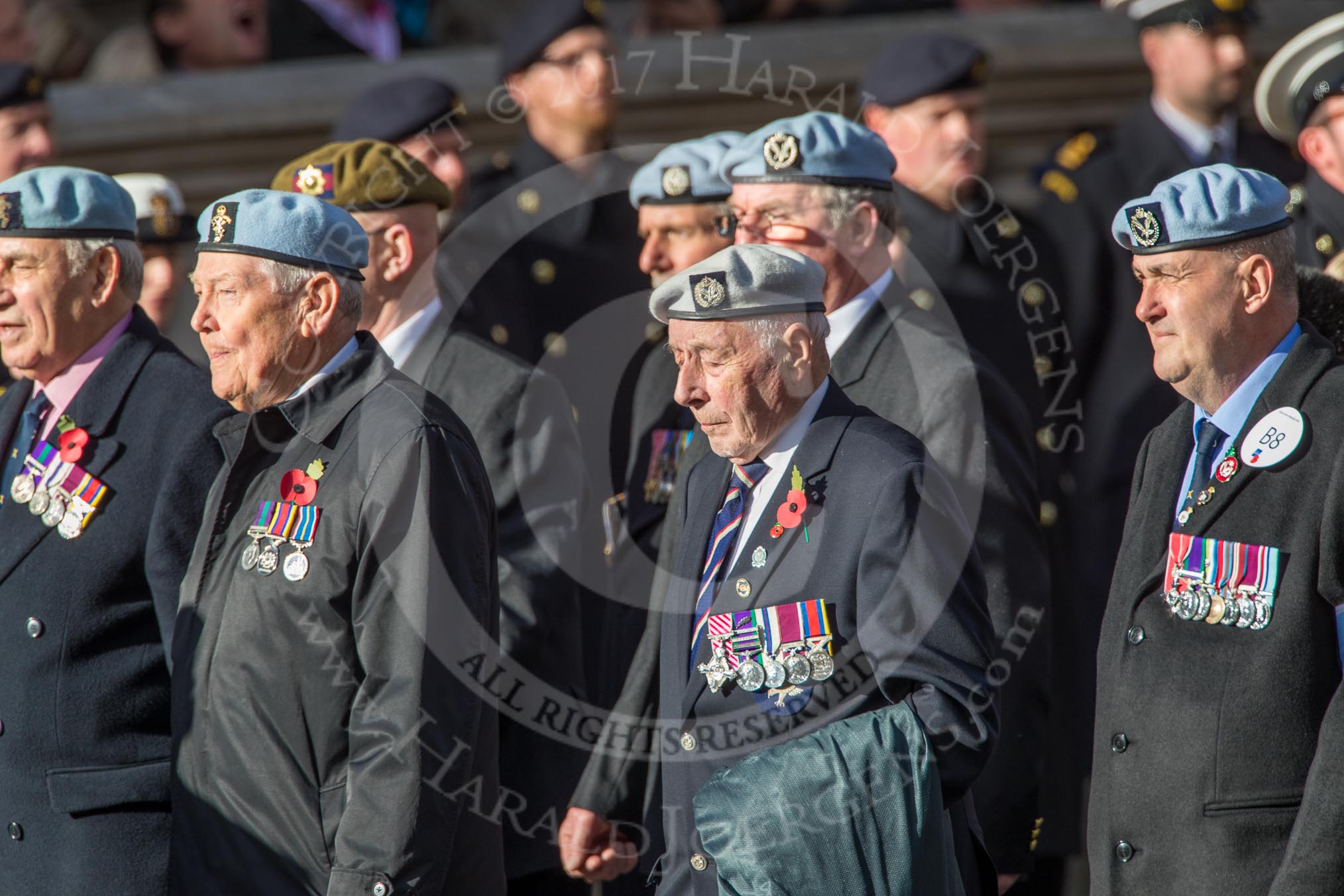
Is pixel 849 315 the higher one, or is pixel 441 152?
pixel 441 152

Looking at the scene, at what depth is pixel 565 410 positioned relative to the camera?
199 inches

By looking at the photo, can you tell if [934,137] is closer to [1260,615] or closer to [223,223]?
[223,223]

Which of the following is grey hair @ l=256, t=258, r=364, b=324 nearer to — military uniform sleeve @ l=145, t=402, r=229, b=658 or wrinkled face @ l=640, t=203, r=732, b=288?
military uniform sleeve @ l=145, t=402, r=229, b=658

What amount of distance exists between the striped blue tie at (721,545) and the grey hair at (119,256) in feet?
5.69

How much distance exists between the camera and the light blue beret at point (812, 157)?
4.72 metres

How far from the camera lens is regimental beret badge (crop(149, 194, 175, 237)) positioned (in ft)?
21.0

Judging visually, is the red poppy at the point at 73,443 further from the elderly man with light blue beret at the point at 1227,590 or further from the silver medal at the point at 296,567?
the elderly man with light blue beret at the point at 1227,590

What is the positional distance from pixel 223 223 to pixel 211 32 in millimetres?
4856

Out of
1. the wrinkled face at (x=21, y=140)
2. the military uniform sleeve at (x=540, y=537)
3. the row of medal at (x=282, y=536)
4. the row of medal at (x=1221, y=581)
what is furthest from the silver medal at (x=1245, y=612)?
the wrinkled face at (x=21, y=140)

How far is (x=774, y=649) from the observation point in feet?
11.8

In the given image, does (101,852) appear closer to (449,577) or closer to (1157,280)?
(449,577)

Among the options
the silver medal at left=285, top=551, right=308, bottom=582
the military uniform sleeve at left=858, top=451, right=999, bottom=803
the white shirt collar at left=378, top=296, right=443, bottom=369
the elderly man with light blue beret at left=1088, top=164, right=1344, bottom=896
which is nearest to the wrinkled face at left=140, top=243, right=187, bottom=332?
the white shirt collar at left=378, top=296, right=443, bottom=369

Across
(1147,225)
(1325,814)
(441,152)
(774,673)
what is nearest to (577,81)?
(441,152)

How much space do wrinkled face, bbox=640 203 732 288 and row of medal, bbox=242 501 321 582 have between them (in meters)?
1.77
